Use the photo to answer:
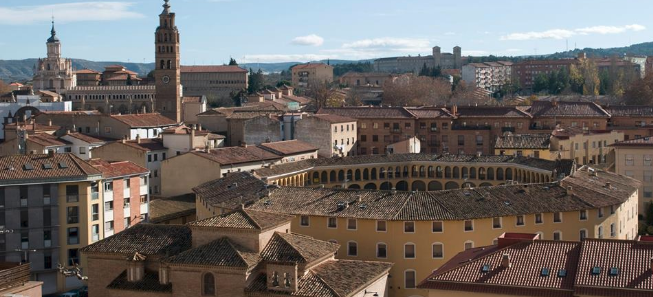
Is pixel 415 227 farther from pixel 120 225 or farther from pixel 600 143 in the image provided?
pixel 600 143

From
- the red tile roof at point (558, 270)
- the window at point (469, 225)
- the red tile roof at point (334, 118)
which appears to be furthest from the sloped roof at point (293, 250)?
the red tile roof at point (334, 118)

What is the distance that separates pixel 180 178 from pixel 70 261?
19.2 meters

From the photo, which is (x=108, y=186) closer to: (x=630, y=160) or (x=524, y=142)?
(x=630, y=160)

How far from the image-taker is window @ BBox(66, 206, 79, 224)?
196 feet

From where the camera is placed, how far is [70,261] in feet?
195

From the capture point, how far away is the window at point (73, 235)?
59.7 metres

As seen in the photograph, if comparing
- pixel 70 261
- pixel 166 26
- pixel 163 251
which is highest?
pixel 166 26

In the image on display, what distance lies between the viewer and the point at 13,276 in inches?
1400

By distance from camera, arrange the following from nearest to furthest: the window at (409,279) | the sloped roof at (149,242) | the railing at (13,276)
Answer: the railing at (13,276), the sloped roof at (149,242), the window at (409,279)

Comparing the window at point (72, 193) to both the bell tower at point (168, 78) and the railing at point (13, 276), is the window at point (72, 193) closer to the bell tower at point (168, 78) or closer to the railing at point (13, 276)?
the railing at point (13, 276)

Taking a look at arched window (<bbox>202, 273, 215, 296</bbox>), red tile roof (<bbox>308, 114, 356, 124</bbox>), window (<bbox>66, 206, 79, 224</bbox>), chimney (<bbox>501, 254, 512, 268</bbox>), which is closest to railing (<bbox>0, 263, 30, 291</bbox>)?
arched window (<bbox>202, 273, 215, 296</bbox>)

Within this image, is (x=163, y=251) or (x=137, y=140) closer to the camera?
(x=163, y=251)

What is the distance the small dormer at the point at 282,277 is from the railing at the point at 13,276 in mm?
9418

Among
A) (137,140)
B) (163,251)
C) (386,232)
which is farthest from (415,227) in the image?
(137,140)
